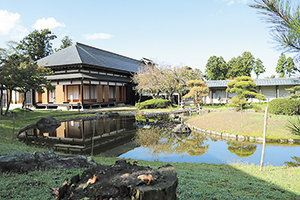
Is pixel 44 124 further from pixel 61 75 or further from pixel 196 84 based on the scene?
pixel 196 84

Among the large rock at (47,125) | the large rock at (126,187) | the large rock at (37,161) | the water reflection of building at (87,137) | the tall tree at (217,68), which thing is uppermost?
the tall tree at (217,68)

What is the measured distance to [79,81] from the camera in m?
18.2

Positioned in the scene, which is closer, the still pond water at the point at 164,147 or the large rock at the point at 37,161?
the large rock at the point at 37,161

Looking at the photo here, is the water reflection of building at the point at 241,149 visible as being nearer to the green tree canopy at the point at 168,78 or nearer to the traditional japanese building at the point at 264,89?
the green tree canopy at the point at 168,78

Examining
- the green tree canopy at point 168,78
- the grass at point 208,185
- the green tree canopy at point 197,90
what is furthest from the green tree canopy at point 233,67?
the grass at point 208,185

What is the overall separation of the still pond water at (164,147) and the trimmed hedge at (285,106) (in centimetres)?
625

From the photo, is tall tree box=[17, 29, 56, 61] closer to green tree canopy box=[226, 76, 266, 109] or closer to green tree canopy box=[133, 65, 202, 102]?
green tree canopy box=[133, 65, 202, 102]

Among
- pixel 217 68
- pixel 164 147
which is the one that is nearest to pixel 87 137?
pixel 164 147

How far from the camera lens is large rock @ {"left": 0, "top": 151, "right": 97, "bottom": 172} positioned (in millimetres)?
3586

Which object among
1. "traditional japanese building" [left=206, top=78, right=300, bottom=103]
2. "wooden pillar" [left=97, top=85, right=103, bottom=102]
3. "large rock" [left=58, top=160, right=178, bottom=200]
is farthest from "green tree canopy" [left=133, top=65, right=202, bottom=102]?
"large rock" [left=58, top=160, right=178, bottom=200]

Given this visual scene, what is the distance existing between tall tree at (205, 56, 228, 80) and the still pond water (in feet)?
95.1

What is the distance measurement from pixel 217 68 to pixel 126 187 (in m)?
37.3

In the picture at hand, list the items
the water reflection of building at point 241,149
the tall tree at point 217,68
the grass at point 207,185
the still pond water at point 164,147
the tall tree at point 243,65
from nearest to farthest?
the grass at point 207,185, the still pond water at point 164,147, the water reflection of building at point 241,149, the tall tree at point 243,65, the tall tree at point 217,68

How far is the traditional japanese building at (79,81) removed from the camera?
18234 mm
